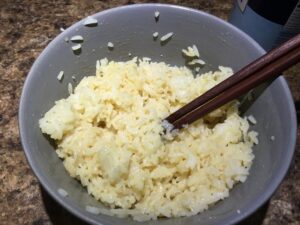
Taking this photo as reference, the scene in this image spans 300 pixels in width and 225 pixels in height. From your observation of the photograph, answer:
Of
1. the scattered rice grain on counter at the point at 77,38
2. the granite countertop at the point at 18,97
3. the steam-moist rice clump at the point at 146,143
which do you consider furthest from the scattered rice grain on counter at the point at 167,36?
the granite countertop at the point at 18,97

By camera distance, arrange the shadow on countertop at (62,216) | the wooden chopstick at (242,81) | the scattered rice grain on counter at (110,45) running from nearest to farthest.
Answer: the wooden chopstick at (242,81)
the shadow on countertop at (62,216)
the scattered rice grain on counter at (110,45)

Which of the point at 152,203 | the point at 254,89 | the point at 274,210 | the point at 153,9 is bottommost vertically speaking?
the point at 274,210

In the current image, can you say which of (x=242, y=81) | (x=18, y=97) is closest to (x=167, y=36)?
(x=242, y=81)

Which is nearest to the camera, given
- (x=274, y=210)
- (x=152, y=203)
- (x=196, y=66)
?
(x=152, y=203)

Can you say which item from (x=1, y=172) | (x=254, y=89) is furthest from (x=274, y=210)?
(x=1, y=172)

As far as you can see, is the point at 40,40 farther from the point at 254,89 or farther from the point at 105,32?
the point at 254,89

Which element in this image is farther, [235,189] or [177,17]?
[177,17]

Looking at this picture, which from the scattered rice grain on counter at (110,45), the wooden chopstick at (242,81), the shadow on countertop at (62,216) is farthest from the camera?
the scattered rice grain on counter at (110,45)

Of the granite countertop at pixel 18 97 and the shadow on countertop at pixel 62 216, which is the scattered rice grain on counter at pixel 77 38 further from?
the shadow on countertop at pixel 62 216
